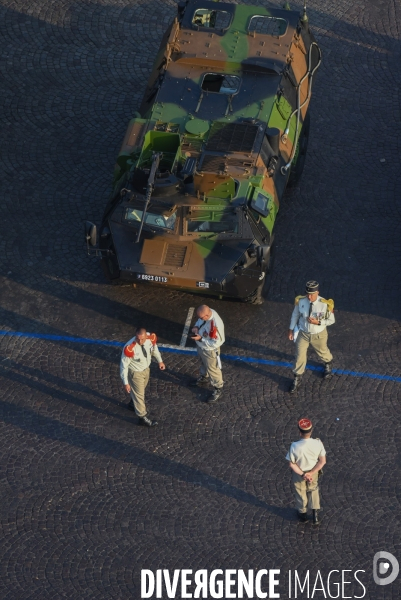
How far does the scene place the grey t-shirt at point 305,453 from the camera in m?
12.4

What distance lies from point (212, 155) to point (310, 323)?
3062 millimetres

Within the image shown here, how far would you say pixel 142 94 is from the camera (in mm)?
19281

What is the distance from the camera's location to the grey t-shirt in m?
12.4

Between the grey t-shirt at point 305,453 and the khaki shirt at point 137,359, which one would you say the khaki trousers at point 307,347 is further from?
the grey t-shirt at point 305,453

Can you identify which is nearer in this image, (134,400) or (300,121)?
(134,400)

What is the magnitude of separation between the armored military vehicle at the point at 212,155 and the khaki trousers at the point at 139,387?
162cm

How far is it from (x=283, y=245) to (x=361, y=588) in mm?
5811

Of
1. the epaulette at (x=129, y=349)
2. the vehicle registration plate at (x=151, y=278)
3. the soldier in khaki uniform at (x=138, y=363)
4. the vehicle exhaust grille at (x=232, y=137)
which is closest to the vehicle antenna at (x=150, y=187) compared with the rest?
the vehicle registration plate at (x=151, y=278)

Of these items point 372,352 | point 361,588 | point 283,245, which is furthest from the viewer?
point 283,245

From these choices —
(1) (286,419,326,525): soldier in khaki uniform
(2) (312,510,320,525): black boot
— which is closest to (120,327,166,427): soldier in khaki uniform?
(1) (286,419,326,525): soldier in khaki uniform

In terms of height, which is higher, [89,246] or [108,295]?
[89,246]

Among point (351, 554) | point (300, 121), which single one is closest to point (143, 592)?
point (351, 554)

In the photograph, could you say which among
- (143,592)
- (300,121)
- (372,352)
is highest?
(300,121)

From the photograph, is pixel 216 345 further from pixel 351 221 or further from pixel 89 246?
pixel 351 221
